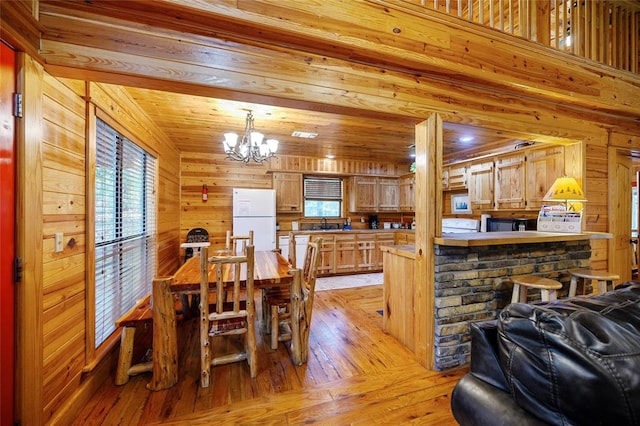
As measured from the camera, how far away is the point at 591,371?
638 mm

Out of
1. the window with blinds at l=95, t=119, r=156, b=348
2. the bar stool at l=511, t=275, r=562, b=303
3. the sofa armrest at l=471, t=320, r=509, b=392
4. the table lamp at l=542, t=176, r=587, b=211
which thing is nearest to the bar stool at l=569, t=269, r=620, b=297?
the bar stool at l=511, t=275, r=562, b=303

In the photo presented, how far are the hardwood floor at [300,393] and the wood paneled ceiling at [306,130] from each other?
7.04 ft

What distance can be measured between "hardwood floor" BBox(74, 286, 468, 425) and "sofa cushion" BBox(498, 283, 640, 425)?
1.23 meters

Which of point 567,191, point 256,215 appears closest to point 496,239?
point 567,191

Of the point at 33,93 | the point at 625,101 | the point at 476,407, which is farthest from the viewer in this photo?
the point at 625,101

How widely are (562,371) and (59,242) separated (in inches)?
92.3

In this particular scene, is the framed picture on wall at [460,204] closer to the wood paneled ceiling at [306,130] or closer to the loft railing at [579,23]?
the wood paneled ceiling at [306,130]

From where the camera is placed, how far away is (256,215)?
476 centimetres

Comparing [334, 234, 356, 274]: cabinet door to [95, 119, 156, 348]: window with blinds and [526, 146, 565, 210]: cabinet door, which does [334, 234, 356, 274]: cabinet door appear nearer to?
[526, 146, 565, 210]: cabinet door

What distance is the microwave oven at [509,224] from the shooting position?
11.8ft

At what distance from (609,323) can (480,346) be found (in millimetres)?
378

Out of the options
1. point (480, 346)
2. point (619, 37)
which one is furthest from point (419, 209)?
point (619, 37)

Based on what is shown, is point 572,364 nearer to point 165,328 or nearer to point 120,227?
point 165,328

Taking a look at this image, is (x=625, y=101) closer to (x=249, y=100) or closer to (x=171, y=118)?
(x=249, y=100)
